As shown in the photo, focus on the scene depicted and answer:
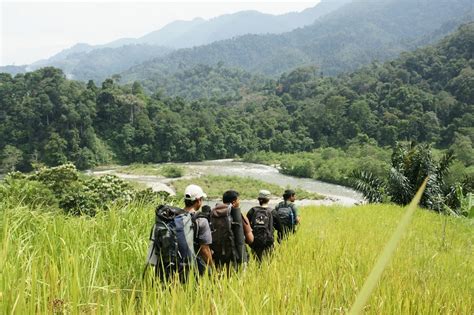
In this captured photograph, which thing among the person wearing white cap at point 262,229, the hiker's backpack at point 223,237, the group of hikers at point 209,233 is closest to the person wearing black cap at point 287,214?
the group of hikers at point 209,233

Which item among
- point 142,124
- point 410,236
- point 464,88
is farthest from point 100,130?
point 410,236

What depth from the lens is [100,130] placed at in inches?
2283

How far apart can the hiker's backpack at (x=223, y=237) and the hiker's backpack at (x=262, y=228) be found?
786mm

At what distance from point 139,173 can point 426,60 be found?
2030 inches

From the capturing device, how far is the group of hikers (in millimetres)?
3160

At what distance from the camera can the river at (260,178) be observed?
34250mm

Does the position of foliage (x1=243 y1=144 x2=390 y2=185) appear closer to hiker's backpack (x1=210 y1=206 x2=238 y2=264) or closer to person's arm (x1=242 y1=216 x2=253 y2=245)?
person's arm (x1=242 y1=216 x2=253 y2=245)

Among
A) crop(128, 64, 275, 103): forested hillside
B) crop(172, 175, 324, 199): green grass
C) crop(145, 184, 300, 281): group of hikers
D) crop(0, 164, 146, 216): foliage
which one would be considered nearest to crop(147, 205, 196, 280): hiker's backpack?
crop(145, 184, 300, 281): group of hikers

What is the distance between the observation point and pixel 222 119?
68188mm

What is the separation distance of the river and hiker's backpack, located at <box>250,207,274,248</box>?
1033 inches

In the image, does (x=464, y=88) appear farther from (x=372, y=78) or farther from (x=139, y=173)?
(x=139, y=173)

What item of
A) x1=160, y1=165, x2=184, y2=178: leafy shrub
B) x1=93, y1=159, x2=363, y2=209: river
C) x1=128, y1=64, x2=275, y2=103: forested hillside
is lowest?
x1=93, y1=159, x2=363, y2=209: river

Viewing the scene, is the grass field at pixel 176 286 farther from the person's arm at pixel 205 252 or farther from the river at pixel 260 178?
the river at pixel 260 178

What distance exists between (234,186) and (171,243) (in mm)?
36537
